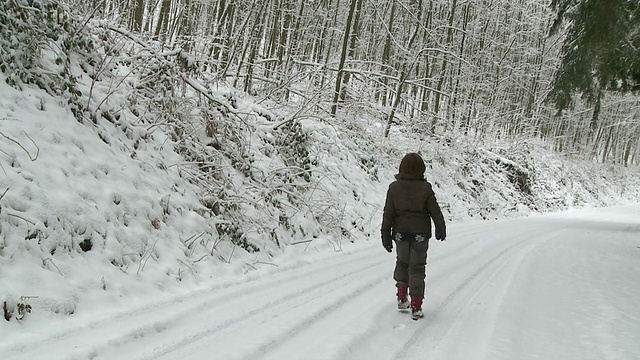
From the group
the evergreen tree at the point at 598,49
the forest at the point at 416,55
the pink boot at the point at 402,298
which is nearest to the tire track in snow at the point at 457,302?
the pink boot at the point at 402,298

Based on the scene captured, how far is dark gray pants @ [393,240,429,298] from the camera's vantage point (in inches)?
185

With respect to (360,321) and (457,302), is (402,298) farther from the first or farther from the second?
(457,302)

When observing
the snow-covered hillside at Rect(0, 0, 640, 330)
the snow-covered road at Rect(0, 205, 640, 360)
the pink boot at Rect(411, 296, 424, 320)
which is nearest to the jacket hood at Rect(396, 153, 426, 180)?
the pink boot at Rect(411, 296, 424, 320)

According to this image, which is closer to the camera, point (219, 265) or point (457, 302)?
point (457, 302)

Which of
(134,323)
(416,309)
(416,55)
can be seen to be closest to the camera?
(134,323)

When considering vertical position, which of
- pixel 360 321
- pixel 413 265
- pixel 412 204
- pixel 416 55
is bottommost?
pixel 360 321

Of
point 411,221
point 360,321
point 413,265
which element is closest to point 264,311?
point 360,321

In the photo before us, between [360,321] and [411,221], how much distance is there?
128 cm

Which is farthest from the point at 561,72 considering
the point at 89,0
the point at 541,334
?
the point at 89,0

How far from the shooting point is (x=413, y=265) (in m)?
4.79

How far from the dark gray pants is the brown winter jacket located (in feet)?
0.52

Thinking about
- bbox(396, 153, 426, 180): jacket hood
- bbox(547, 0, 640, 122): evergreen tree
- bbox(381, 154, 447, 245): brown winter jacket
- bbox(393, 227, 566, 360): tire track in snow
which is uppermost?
bbox(547, 0, 640, 122): evergreen tree

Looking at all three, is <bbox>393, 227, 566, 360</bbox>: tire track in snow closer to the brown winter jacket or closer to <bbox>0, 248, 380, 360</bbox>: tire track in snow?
the brown winter jacket

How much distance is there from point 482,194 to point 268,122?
46.6 ft
